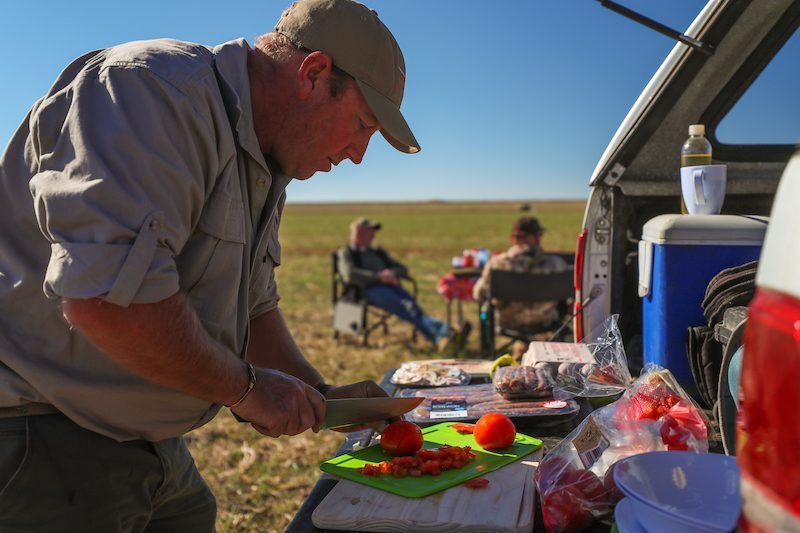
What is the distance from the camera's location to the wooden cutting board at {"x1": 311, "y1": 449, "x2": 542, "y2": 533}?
1527 mm

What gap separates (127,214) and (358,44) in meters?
0.76

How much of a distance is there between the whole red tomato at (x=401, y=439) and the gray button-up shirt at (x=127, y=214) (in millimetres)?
488

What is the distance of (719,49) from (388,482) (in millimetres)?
2329

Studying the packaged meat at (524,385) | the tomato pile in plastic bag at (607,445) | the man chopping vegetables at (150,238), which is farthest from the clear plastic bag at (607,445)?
the man chopping vegetables at (150,238)

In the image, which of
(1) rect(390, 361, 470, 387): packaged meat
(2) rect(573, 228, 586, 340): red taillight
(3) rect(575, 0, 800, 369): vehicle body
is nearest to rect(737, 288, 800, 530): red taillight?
(1) rect(390, 361, 470, 387): packaged meat

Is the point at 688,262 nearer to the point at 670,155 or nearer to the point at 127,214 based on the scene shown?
the point at 670,155

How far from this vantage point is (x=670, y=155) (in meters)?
3.23

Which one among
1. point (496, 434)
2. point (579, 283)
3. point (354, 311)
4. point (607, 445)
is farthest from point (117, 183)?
point (354, 311)

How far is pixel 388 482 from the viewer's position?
5.74 ft

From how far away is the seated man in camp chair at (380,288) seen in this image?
916 cm

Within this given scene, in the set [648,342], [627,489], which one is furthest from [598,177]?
[627,489]

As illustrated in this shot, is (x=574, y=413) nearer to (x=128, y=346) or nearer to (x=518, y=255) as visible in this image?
(x=128, y=346)

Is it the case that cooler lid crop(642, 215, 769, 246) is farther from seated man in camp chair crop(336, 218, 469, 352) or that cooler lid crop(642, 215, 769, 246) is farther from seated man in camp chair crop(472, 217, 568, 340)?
seated man in camp chair crop(336, 218, 469, 352)

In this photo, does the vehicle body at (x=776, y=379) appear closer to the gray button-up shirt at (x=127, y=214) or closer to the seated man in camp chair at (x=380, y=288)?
the gray button-up shirt at (x=127, y=214)
